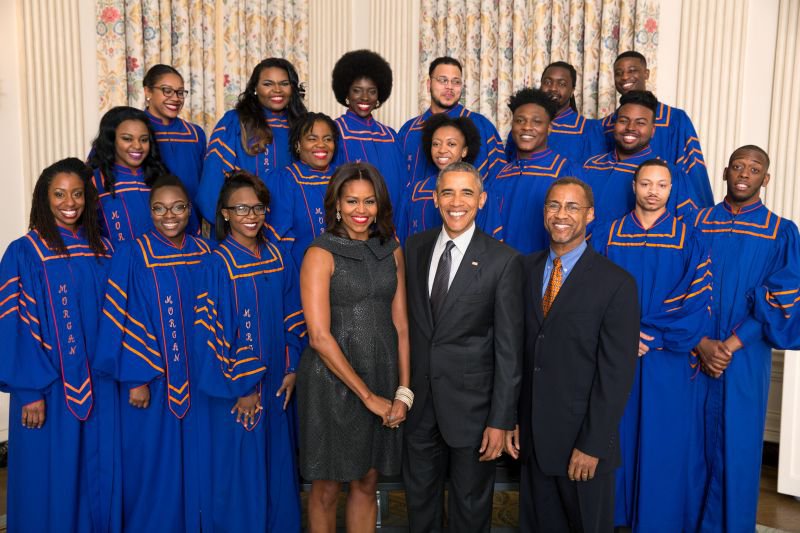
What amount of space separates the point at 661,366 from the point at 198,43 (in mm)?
3871

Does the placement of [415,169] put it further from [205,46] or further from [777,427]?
[777,427]

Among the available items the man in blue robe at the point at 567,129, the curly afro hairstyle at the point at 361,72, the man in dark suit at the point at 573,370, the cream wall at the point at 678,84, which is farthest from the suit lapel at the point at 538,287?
the cream wall at the point at 678,84

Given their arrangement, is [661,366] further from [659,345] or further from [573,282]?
[573,282]

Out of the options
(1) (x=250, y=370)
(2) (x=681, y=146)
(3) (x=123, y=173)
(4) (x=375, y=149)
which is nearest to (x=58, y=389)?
(1) (x=250, y=370)

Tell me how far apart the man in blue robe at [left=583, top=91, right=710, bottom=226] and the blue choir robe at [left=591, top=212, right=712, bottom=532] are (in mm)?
317

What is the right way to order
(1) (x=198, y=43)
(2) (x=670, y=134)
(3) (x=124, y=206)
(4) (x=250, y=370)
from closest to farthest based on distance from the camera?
(4) (x=250, y=370), (3) (x=124, y=206), (2) (x=670, y=134), (1) (x=198, y=43)

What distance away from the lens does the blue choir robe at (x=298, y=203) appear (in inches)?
136

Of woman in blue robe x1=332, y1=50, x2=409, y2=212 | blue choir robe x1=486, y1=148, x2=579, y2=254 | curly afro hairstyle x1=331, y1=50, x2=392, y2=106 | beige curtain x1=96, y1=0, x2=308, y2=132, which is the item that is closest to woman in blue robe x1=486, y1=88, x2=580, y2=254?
blue choir robe x1=486, y1=148, x2=579, y2=254

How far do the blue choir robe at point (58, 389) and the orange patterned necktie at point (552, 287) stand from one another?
1914 millimetres

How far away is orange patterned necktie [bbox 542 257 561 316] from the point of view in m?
2.74

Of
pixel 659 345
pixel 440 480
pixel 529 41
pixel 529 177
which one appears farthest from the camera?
pixel 529 41

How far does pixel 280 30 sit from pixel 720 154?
353 centimetres

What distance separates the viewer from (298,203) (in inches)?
137

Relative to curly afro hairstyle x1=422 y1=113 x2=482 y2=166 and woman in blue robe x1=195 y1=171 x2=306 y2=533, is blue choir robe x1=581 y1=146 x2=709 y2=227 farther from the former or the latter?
woman in blue robe x1=195 y1=171 x2=306 y2=533
